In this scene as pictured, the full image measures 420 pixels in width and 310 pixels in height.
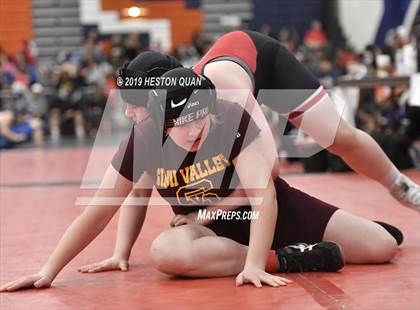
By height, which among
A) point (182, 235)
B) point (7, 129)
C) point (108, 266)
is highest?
point (182, 235)

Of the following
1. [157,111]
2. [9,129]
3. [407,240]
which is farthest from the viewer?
[9,129]

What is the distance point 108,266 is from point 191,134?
62 cm

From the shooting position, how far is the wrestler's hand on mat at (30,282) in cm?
→ 247

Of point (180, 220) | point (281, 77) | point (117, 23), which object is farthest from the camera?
point (117, 23)

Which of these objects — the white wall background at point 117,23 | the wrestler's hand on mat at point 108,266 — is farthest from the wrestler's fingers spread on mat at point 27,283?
the white wall background at point 117,23

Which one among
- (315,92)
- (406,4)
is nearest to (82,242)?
(315,92)

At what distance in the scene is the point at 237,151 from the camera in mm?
2543

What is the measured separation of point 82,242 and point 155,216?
160 cm

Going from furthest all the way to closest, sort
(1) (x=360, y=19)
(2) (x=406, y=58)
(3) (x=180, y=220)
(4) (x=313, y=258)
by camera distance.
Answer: (1) (x=360, y=19), (2) (x=406, y=58), (3) (x=180, y=220), (4) (x=313, y=258)

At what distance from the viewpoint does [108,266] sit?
9.14 feet

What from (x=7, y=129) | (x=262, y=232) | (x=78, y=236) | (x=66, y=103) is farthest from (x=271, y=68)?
(x=66, y=103)

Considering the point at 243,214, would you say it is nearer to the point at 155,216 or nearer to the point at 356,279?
the point at 356,279

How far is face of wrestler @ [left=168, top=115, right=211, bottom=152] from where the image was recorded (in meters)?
2.45

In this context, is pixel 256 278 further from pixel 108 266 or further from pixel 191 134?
pixel 108 266
